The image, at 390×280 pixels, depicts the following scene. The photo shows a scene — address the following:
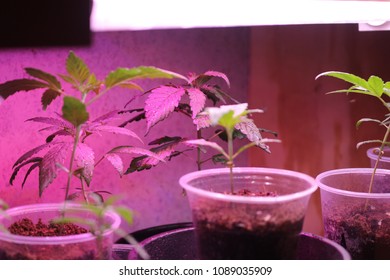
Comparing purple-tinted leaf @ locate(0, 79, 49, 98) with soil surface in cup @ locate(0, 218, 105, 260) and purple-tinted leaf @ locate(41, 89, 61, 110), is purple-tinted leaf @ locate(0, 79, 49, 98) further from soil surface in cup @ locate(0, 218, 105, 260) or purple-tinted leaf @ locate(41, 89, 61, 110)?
soil surface in cup @ locate(0, 218, 105, 260)

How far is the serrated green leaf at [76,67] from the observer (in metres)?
0.62

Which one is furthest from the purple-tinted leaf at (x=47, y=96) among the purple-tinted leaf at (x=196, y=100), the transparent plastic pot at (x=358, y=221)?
the transparent plastic pot at (x=358, y=221)

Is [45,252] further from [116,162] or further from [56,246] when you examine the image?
[116,162]

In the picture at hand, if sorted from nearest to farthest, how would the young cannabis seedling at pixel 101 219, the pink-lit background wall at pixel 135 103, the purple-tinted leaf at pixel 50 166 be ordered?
the young cannabis seedling at pixel 101 219, the purple-tinted leaf at pixel 50 166, the pink-lit background wall at pixel 135 103

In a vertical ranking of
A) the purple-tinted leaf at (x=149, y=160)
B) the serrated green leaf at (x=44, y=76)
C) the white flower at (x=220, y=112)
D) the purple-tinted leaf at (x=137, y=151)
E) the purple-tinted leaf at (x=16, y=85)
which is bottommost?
the purple-tinted leaf at (x=149, y=160)

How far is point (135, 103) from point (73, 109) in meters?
0.54

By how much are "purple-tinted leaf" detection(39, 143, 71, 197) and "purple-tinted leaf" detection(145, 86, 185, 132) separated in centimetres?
14

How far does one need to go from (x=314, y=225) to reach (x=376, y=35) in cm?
54

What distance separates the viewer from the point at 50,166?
0.68 metres

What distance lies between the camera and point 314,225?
124 cm

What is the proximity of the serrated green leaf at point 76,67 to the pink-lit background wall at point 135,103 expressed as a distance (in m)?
0.37

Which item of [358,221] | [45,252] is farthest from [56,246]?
[358,221]

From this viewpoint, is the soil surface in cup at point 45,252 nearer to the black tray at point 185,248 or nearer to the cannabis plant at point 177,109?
the black tray at point 185,248

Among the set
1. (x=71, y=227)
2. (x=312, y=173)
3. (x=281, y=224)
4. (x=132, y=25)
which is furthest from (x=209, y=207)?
(x=312, y=173)
